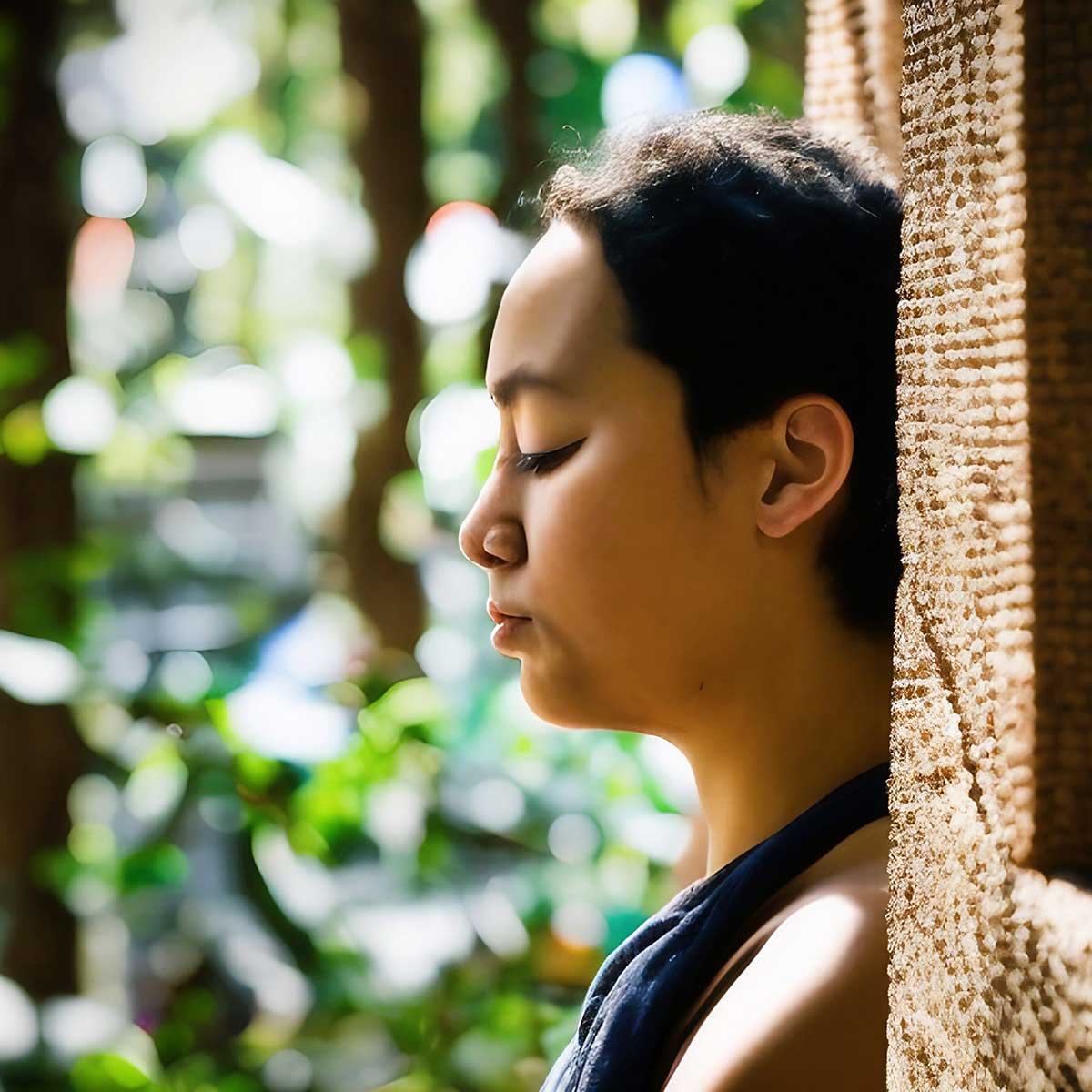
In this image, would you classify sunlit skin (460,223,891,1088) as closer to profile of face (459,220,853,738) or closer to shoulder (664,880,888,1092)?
profile of face (459,220,853,738)

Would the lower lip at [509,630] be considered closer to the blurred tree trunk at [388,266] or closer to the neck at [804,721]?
the neck at [804,721]

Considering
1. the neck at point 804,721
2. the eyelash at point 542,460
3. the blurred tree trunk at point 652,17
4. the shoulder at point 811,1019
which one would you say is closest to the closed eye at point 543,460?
the eyelash at point 542,460

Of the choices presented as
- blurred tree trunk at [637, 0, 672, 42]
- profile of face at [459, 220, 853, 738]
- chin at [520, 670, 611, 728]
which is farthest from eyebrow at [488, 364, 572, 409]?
blurred tree trunk at [637, 0, 672, 42]

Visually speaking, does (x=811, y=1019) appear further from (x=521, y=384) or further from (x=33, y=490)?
(x=33, y=490)

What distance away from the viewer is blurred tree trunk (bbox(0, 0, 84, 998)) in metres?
1.65

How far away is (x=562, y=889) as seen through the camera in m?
1.56

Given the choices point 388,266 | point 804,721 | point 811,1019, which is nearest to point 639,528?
point 804,721

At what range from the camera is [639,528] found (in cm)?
58

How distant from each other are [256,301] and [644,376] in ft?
4.45

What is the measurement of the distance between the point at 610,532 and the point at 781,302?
12 cm

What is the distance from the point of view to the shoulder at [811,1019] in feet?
1.48

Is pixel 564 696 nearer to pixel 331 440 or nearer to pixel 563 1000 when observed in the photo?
pixel 563 1000

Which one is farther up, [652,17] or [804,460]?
[652,17]

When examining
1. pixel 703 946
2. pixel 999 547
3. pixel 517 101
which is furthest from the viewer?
pixel 517 101
